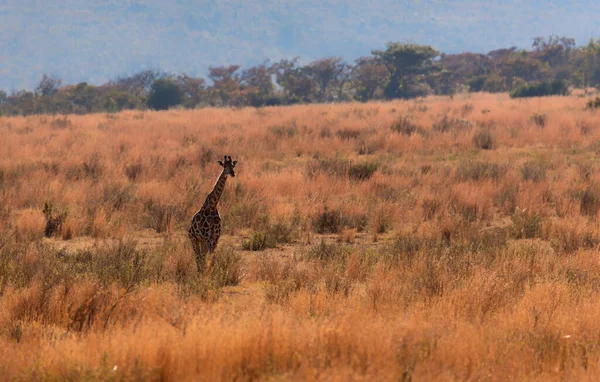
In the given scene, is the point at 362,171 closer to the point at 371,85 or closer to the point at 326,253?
the point at 326,253

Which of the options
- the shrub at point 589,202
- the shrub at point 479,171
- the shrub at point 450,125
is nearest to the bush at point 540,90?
the shrub at point 450,125

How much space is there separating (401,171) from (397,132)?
7.42 meters

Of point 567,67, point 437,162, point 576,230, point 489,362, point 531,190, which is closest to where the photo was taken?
point 489,362

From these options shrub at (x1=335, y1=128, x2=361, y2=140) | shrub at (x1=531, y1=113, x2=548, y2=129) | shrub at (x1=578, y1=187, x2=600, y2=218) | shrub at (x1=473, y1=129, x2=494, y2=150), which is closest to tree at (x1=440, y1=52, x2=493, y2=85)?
shrub at (x1=531, y1=113, x2=548, y2=129)

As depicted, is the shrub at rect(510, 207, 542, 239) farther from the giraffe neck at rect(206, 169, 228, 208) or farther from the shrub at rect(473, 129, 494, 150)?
the shrub at rect(473, 129, 494, 150)

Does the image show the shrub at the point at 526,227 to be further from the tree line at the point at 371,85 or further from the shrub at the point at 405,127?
the tree line at the point at 371,85

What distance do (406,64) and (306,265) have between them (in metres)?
61.4

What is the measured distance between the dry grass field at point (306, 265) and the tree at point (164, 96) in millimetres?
44306

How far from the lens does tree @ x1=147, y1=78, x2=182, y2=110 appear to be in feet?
214

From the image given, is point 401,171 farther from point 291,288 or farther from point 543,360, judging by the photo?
point 543,360

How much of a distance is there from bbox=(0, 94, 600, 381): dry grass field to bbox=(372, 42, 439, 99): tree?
150ft

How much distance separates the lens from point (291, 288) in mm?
7309

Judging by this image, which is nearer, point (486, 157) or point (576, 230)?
point (576, 230)

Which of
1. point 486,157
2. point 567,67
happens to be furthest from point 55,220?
point 567,67
